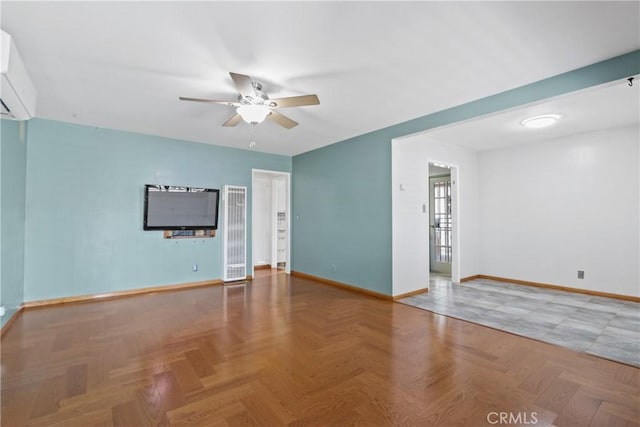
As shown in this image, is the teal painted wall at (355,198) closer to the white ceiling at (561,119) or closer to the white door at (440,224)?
the white ceiling at (561,119)

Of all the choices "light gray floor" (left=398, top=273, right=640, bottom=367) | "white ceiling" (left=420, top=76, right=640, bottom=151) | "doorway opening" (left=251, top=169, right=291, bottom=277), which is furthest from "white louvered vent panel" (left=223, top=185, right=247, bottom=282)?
"white ceiling" (left=420, top=76, right=640, bottom=151)

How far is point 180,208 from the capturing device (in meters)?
5.33

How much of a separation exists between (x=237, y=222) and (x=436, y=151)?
4.16 metres

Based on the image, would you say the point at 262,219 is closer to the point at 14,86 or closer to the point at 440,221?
the point at 440,221

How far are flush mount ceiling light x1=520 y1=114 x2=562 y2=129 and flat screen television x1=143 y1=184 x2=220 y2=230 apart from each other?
541 cm

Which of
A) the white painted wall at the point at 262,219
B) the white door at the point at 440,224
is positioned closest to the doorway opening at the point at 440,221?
the white door at the point at 440,224

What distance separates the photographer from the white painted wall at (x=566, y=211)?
4.67 meters

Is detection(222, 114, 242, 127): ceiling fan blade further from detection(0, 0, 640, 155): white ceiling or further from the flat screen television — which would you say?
the flat screen television

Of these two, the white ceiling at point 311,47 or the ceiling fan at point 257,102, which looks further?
the ceiling fan at point 257,102

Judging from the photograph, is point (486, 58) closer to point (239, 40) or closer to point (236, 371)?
point (239, 40)

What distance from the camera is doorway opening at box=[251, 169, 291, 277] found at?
24.7ft

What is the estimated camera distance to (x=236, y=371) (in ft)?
8.01

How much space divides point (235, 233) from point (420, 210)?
3.62 m

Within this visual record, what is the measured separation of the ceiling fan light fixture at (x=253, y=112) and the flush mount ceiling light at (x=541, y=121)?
12.4 feet
